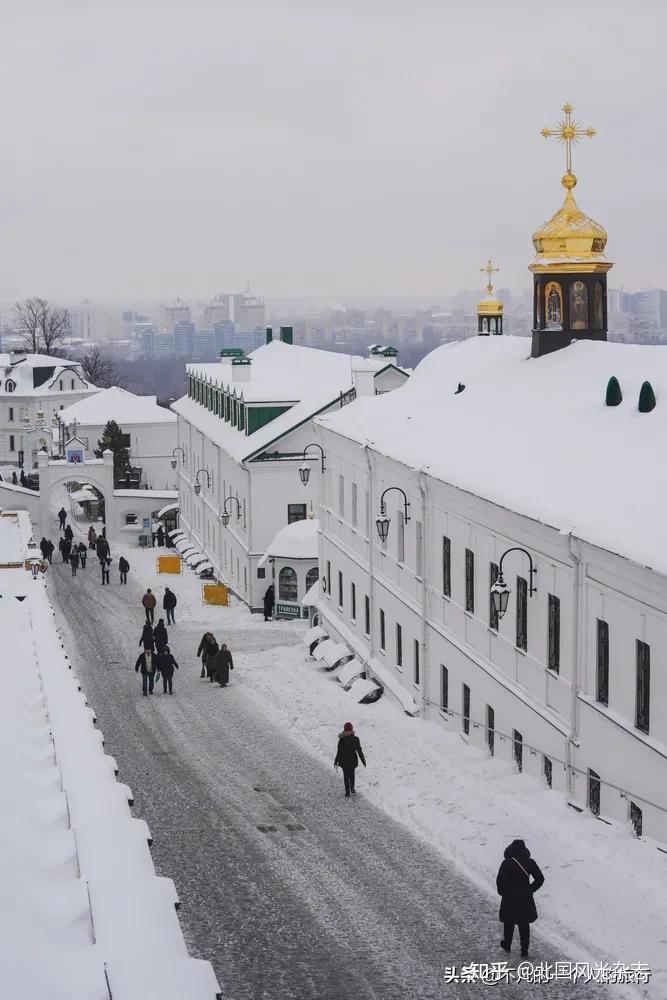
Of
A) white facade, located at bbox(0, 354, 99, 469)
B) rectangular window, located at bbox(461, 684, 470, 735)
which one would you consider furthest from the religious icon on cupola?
white facade, located at bbox(0, 354, 99, 469)

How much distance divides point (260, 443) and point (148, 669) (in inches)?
672

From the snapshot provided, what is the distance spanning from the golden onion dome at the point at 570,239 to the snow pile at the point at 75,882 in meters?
16.4

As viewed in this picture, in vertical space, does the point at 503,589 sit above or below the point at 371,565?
above

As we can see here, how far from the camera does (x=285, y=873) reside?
18.3 m

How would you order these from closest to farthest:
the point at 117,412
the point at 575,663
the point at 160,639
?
the point at 575,663 < the point at 160,639 < the point at 117,412

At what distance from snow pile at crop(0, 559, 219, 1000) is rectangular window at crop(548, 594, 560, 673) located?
6604 millimetres

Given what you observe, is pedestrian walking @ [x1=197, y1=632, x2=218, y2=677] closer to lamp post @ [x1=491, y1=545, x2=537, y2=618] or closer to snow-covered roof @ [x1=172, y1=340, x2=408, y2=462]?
lamp post @ [x1=491, y1=545, x2=537, y2=618]

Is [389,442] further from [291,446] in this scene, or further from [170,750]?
[291,446]

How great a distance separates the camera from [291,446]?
4741 centimetres

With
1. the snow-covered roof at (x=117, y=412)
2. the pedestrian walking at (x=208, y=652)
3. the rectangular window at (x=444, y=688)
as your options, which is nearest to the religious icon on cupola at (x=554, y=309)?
the rectangular window at (x=444, y=688)

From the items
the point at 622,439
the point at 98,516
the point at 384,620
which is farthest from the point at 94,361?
the point at 622,439

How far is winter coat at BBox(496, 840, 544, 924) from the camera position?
14672mm

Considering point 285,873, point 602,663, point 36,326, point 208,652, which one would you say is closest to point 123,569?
point 208,652

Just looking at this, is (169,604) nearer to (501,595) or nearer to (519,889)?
(501,595)
